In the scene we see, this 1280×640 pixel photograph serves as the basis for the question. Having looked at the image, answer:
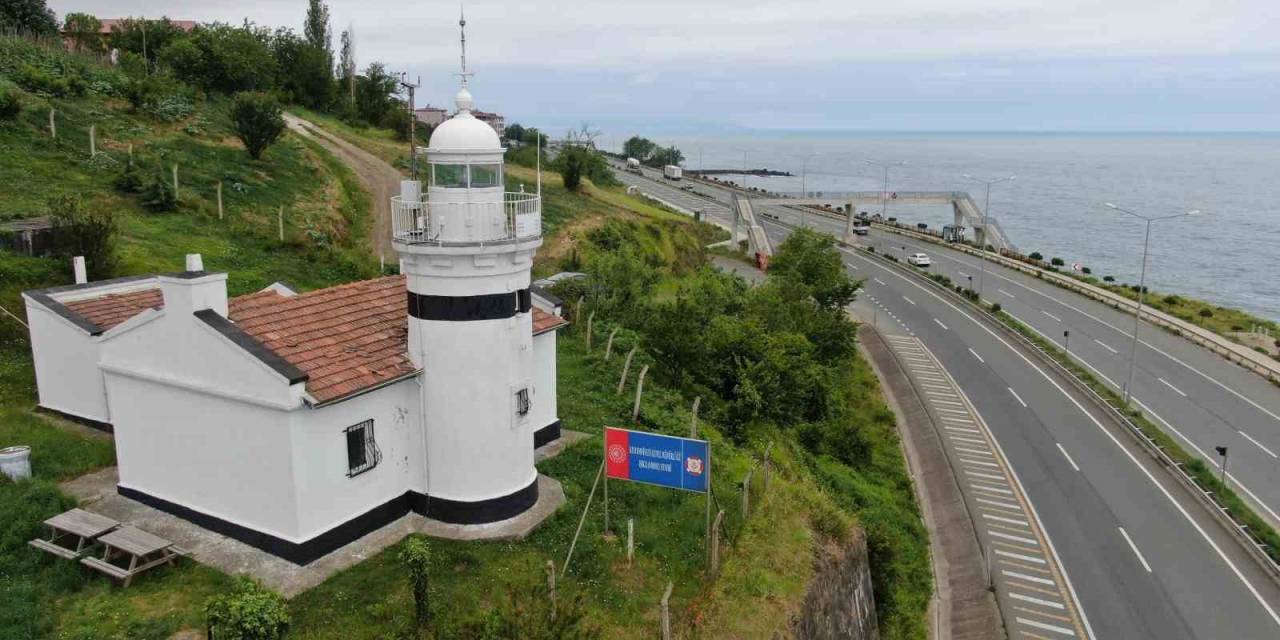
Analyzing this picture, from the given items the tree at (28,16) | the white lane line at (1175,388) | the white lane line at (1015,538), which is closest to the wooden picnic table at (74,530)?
the white lane line at (1015,538)

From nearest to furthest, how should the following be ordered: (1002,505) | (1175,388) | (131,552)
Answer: (131,552)
(1002,505)
(1175,388)

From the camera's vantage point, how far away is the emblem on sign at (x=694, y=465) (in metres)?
16.7

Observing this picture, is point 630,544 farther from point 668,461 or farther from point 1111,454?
point 1111,454

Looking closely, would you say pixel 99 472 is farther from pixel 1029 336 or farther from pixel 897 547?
pixel 1029 336

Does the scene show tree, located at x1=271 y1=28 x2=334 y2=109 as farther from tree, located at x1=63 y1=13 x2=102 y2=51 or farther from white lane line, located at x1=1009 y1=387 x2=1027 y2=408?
white lane line, located at x1=1009 y1=387 x2=1027 y2=408

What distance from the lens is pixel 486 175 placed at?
649 inches

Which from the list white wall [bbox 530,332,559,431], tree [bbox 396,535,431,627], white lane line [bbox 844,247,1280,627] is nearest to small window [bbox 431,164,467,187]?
white wall [bbox 530,332,559,431]

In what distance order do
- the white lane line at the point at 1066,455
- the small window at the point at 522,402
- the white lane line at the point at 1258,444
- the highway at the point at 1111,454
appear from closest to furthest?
the small window at the point at 522,402
the highway at the point at 1111,454
the white lane line at the point at 1066,455
the white lane line at the point at 1258,444

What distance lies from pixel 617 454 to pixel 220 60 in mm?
54430

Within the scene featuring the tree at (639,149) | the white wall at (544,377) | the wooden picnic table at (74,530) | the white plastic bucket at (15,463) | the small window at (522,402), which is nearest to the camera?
the wooden picnic table at (74,530)

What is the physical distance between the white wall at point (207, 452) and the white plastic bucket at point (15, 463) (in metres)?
2.06

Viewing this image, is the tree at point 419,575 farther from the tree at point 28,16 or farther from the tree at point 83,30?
the tree at point 28,16

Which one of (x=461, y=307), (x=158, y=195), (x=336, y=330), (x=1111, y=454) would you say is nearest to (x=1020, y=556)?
(x=1111, y=454)

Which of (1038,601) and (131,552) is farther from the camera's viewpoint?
(1038,601)
